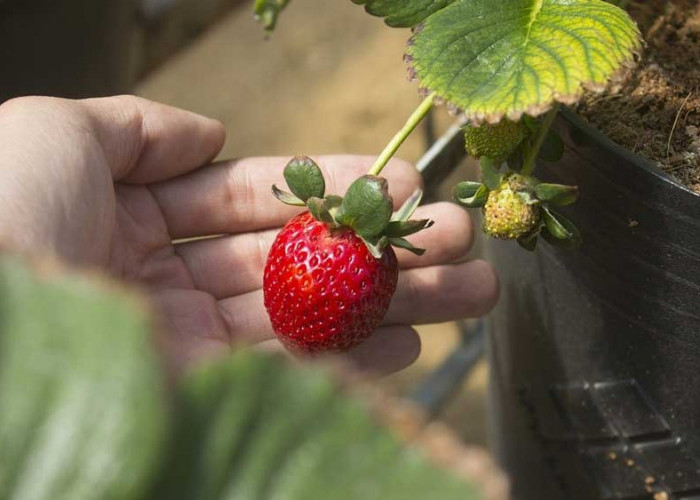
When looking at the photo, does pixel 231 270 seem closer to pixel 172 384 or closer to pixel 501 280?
pixel 501 280

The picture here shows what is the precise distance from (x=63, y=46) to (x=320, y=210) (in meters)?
0.59

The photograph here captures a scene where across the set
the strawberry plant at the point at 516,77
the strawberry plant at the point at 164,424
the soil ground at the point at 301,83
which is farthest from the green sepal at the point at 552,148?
the soil ground at the point at 301,83

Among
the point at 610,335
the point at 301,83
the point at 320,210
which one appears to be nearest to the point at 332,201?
the point at 320,210

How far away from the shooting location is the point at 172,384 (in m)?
0.19

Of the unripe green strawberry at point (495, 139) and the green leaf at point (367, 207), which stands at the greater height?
the unripe green strawberry at point (495, 139)

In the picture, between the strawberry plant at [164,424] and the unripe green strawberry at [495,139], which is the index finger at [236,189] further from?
the strawberry plant at [164,424]

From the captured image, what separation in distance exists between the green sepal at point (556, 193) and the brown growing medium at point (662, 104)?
9cm

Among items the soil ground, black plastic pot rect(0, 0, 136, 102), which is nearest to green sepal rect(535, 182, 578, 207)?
black plastic pot rect(0, 0, 136, 102)

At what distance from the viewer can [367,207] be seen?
0.56 m

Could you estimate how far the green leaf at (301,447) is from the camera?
Answer: 0.60 ft

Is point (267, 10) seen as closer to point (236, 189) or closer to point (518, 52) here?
point (236, 189)

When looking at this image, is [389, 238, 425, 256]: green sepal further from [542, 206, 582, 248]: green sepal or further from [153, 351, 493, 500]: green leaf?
[153, 351, 493, 500]: green leaf

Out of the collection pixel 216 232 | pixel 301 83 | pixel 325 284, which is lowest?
pixel 301 83

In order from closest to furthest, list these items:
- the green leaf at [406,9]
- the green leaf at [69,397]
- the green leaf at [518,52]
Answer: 1. the green leaf at [69,397]
2. the green leaf at [518,52]
3. the green leaf at [406,9]
